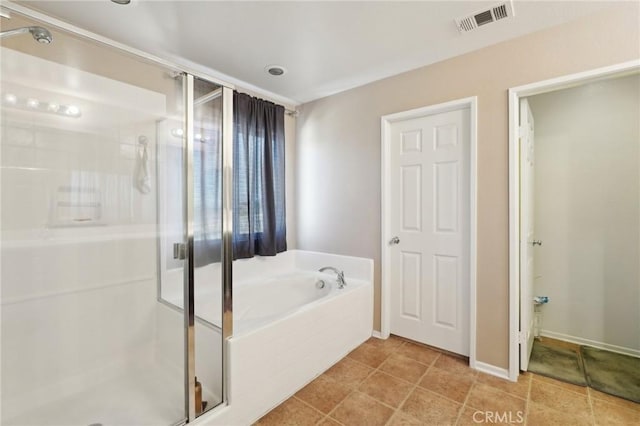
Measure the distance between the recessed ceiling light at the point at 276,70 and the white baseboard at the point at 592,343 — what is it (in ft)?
11.2

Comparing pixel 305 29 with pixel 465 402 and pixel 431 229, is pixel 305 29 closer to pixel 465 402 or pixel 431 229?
pixel 431 229

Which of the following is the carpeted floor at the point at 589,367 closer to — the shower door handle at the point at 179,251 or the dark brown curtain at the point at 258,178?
the dark brown curtain at the point at 258,178

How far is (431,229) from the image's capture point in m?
2.52

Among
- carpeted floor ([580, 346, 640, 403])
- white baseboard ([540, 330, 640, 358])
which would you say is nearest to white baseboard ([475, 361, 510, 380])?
carpeted floor ([580, 346, 640, 403])

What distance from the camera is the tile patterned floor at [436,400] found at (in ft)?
5.57

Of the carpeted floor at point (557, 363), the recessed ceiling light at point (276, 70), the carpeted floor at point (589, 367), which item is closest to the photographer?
the carpeted floor at point (589, 367)

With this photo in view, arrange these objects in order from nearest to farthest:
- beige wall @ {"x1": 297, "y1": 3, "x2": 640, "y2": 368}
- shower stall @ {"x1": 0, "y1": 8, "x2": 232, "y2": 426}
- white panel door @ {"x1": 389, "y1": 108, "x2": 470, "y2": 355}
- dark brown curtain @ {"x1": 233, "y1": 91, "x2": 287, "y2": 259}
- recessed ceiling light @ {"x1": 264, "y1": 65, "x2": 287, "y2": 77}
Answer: shower stall @ {"x1": 0, "y1": 8, "x2": 232, "y2": 426} < beige wall @ {"x1": 297, "y1": 3, "x2": 640, "y2": 368} < white panel door @ {"x1": 389, "y1": 108, "x2": 470, "y2": 355} < recessed ceiling light @ {"x1": 264, "y1": 65, "x2": 287, "y2": 77} < dark brown curtain @ {"x1": 233, "y1": 91, "x2": 287, "y2": 259}

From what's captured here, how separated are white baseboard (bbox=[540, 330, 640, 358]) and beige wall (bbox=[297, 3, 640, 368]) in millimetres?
1037

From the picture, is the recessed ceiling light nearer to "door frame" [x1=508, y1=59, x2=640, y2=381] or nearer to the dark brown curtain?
the dark brown curtain

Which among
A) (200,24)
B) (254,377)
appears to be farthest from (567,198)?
(200,24)

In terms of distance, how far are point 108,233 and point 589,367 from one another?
12.1 feet

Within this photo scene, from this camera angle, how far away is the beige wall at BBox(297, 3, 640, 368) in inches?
72.2

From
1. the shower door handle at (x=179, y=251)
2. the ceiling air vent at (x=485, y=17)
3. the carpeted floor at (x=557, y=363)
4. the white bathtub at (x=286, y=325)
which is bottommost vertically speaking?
the carpeted floor at (x=557, y=363)

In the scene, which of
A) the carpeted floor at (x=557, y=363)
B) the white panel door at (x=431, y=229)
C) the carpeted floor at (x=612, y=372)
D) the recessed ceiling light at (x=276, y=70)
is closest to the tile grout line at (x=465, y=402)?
the white panel door at (x=431, y=229)
